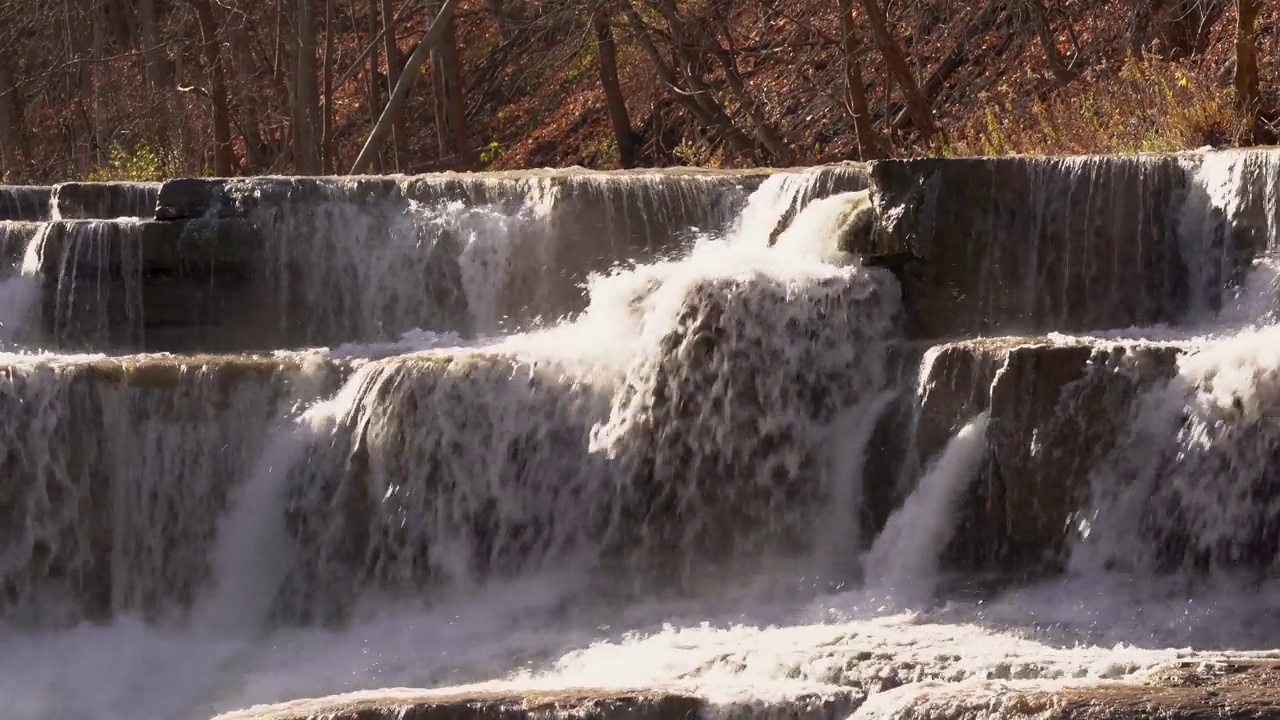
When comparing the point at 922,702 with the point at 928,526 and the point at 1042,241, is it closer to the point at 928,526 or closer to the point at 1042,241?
the point at 928,526

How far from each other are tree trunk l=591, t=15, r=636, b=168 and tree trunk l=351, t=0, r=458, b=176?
1.87m

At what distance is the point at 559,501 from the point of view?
1036 cm

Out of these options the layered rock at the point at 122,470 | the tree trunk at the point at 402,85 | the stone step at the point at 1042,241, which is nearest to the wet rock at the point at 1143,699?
the stone step at the point at 1042,241

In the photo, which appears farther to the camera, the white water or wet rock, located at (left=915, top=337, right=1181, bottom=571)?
the white water

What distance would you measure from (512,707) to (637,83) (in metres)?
16.2

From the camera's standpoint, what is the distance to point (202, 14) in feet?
70.4

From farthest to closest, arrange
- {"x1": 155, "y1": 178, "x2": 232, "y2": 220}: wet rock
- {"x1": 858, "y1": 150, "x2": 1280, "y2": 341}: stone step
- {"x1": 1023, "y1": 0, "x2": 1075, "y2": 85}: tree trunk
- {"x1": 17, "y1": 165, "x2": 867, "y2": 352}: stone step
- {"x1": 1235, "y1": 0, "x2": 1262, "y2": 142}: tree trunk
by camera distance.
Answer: {"x1": 1023, "y1": 0, "x2": 1075, "y2": 85}: tree trunk → {"x1": 155, "y1": 178, "x2": 232, "y2": 220}: wet rock → {"x1": 17, "y1": 165, "x2": 867, "y2": 352}: stone step → {"x1": 1235, "y1": 0, "x2": 1262, "y2": 142}: tree trunk → {"x1": 858, "y1": 150, "x2": 1280, "y2": 341}: stone step

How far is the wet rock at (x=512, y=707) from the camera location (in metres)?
Answer: 6.91

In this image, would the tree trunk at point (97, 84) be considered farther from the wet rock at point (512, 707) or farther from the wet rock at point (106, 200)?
the wet rock at point (512, 707)

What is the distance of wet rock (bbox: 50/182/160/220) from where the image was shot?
45.7ft

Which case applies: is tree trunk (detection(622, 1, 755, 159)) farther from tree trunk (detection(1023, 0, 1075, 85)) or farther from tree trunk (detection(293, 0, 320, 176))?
tree trunk (detection(1023, 0, 1075, 85))

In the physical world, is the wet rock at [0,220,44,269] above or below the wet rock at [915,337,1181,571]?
above

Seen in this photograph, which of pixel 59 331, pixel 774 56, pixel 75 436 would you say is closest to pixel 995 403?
pixel 75 436

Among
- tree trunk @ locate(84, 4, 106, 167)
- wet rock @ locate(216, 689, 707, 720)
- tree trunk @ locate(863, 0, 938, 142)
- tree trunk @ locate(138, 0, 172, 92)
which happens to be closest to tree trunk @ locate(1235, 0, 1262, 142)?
tree trunk @ locate(863, 0, 938, 142)
